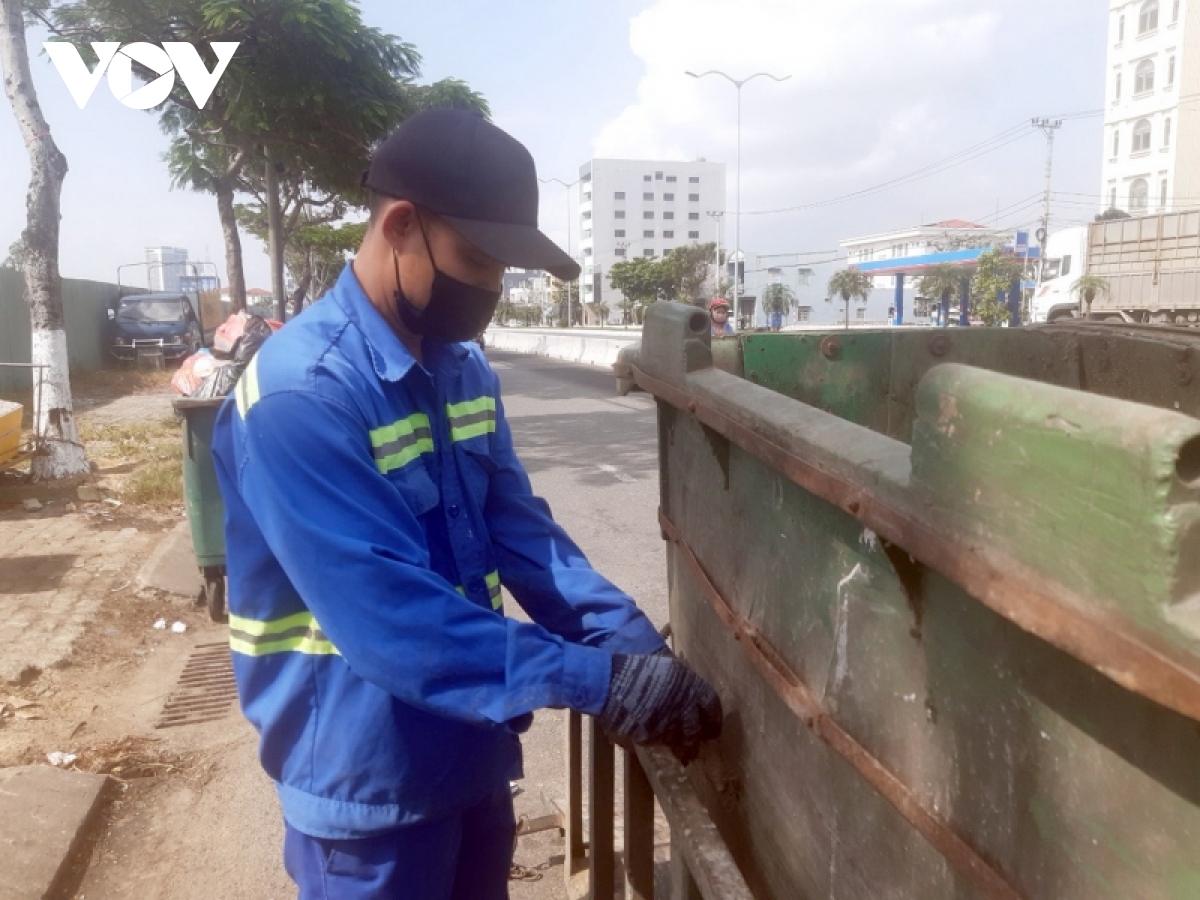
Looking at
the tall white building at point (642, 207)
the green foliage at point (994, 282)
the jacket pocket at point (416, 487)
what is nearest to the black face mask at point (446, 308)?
the jacket pocket at point (416, 487)

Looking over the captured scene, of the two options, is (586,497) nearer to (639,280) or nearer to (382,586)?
(382,586)

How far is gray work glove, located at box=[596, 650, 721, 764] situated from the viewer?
1537 mm

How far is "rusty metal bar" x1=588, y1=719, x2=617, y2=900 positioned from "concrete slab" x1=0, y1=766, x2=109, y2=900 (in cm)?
171

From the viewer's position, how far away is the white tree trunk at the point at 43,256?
27.5 ft

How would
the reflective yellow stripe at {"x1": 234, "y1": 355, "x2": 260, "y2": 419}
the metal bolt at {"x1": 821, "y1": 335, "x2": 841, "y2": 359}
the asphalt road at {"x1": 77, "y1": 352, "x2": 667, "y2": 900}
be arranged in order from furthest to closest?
the asphalt road at {"x1": 77, "y1": 352, "x2": 667, "y2": 900}
the metal bolt at {"x1": 821, "y1": 335, "x2": 841, "y2": 359}
the reflective yellow stripe at {"x1": 234, "y1": 355, "x2": 260, "y2": 419}

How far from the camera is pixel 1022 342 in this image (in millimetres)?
2514

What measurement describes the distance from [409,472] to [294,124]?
12807mm

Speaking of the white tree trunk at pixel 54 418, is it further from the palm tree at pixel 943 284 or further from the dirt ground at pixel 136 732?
the palm tree at pixel 943 284

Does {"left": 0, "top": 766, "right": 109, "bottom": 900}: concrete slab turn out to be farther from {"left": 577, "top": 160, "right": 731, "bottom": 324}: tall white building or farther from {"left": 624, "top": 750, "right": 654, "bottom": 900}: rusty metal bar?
{"left": 577, "top": 160, "right": 731, "bottom": 324}: tall white building

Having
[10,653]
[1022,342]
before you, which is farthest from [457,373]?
[10,653]

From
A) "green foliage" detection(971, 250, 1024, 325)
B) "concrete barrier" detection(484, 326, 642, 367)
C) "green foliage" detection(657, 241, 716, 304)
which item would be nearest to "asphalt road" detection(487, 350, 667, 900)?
"concrete barrier" detection(484, 326, 642, 367)

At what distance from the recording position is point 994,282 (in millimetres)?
40844

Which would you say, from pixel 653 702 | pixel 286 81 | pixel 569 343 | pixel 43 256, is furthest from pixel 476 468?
pixel 569 343

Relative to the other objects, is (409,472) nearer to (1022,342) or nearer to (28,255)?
(1022,342)
